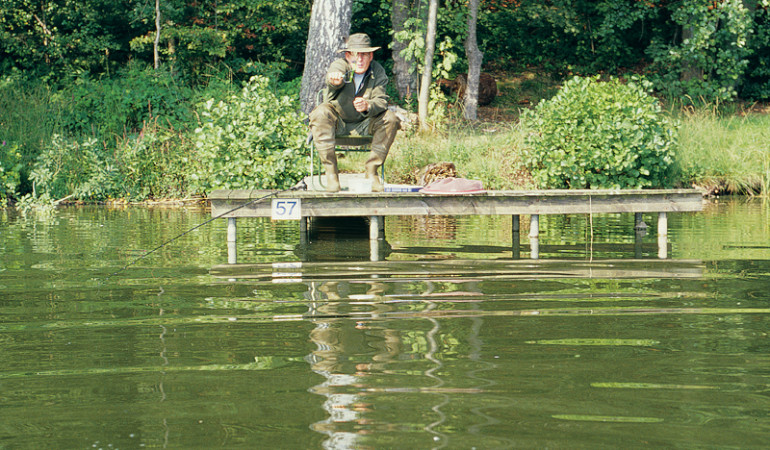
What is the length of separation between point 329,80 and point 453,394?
4.80 meters

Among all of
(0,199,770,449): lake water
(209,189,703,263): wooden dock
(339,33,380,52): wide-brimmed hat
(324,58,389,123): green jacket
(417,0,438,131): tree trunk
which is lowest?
(0,199,770,449): lake water

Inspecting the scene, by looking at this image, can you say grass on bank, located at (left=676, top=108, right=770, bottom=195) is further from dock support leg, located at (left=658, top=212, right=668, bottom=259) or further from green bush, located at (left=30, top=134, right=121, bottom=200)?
green bush, located at (left=30, top=134, right=121, bottom=200)

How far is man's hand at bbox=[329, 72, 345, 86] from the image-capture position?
842 cm

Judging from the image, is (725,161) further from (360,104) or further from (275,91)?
(360,104)

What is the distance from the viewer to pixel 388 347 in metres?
5.13

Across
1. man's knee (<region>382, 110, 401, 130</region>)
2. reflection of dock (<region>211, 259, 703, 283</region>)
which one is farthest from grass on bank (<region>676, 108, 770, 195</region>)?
man's knee (<region>382, 110, 401, 130</region>)

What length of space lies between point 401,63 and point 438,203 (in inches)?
452

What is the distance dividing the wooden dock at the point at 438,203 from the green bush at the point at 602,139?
378 cm

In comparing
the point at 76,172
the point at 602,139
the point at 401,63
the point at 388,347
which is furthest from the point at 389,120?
the point at 401,63

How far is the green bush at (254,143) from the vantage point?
37.9 ft

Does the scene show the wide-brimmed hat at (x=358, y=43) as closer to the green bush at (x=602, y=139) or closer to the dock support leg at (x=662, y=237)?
the dock support leg at (x=662, y=237)

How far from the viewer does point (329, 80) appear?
8555 millimetres

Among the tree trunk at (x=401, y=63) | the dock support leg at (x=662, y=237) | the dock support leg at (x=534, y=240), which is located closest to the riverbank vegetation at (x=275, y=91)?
the tree trunk at (x=401, y=63)

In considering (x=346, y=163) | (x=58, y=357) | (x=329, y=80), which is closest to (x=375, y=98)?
(x=329, y=80)
